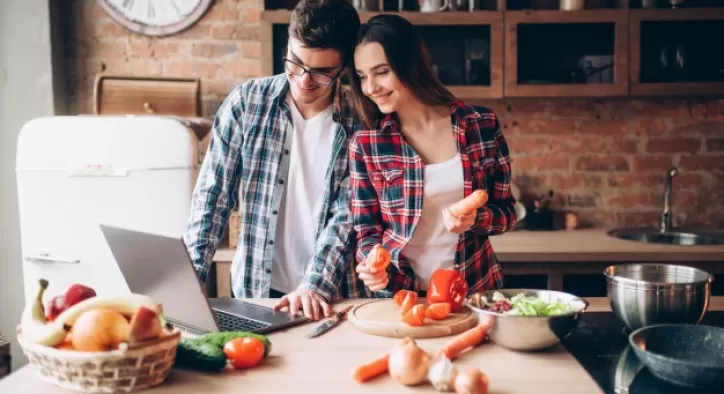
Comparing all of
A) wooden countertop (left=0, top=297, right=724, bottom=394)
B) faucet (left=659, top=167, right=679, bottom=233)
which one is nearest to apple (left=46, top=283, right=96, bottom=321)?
wooden countertop (left=0, top=297, right=724, bottom=394)

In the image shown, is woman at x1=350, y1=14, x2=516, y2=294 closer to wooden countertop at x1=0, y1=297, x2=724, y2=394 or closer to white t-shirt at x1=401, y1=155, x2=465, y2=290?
white t-shirt at x1=401, y1=155, x2=465, y2=290

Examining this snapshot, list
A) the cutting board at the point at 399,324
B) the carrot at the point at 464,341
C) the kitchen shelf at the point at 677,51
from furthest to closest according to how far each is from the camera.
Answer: the kitchen shelf at the point at 677,51, the cutting board at the point at 399,324, the carrot at the point at 464,341

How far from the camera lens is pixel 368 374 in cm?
122

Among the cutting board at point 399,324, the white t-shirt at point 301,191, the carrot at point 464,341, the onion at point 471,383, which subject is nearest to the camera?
the onion at point 471,383

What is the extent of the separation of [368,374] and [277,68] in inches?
87.7

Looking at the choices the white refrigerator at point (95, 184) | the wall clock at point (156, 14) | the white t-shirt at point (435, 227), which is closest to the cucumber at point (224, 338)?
the white t-shirt at point (435, 227)

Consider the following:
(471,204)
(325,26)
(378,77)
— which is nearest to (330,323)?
(471,204)

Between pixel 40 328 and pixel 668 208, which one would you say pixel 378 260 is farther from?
pixel 668 208

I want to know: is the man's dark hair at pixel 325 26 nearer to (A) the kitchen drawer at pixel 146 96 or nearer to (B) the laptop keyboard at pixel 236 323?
(B) the laptop keyboard at pixel 236 323

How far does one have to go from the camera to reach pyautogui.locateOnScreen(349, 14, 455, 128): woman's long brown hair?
177 centimetres

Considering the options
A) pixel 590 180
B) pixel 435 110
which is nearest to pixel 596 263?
pixel 590 180

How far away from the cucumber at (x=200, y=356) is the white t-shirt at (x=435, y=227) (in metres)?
0.77

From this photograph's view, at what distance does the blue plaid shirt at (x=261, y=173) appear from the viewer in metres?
1.94

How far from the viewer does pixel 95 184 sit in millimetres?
2803
